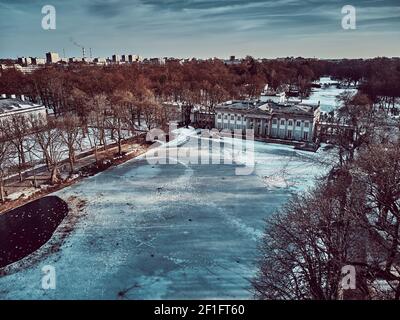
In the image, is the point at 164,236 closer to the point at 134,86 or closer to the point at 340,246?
the point at 340,246

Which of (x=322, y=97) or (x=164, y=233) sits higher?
(x=322, y=97)

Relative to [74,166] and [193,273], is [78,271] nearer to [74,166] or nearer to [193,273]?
[193,273]

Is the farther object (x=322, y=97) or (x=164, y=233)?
(x=322, y=97)
